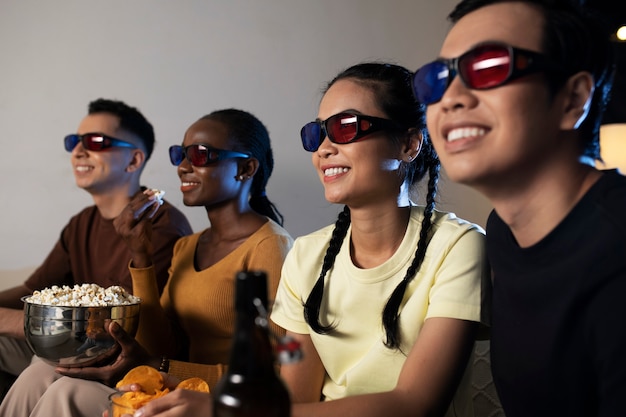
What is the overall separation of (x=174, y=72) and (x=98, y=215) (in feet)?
2.48

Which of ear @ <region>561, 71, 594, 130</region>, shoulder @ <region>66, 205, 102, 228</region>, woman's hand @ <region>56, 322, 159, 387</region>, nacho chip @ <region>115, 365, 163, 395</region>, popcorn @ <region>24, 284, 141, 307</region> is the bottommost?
woman's hand @ <region>56, 322, 159, 387</region>

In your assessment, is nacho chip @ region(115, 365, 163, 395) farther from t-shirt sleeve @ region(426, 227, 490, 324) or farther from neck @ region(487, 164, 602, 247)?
neck @ region(487, 164, 602, 247)

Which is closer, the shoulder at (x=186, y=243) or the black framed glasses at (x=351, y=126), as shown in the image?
the black framed glasses at (x=351, y=126)

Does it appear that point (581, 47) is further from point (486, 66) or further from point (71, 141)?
point (71, 141)

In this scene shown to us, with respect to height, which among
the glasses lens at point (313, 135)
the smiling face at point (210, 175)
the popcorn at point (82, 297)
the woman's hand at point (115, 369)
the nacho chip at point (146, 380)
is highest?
the glasses lens at point (313, 135)

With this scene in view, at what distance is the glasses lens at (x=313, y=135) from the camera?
1601mm

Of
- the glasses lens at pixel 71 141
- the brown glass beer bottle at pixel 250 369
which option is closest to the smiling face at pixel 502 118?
the brown glass beer bottle at pixel 250 369

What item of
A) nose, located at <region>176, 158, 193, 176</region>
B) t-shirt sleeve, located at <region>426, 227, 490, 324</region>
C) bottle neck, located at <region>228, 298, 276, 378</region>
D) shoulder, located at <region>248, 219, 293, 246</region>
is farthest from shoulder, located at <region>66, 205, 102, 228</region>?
bottle neck, located at <region>228, 298, 276, 378</region>

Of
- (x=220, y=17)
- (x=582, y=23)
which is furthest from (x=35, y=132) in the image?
(x=582, y=23)

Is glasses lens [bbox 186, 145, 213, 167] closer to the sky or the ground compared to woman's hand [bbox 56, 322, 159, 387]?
closer to the sky

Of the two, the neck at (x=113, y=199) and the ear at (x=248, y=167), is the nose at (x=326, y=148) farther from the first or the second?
the neck at (x=113, y=199)

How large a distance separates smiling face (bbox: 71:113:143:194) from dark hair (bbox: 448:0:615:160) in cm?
192

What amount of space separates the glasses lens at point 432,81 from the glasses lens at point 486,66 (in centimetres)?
4

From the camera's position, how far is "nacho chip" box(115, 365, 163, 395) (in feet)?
4.01
